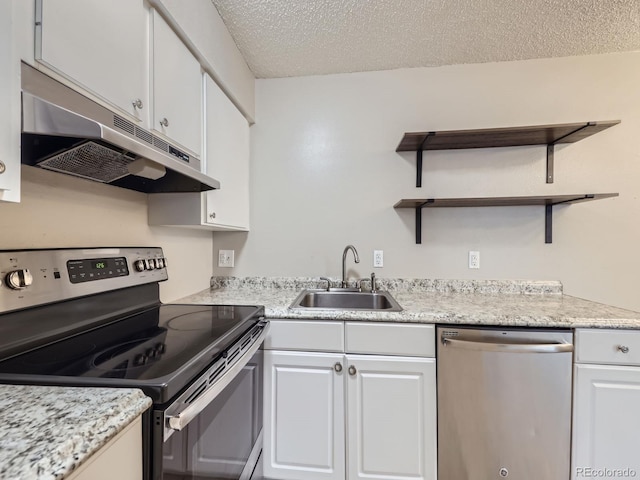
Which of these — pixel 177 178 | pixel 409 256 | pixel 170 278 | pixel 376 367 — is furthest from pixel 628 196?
pixel 170 278

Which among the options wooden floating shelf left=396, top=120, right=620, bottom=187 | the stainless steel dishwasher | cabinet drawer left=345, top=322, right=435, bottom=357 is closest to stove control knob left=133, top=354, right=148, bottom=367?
cabinet drawer left=345, top=322, right=435, bottom=357

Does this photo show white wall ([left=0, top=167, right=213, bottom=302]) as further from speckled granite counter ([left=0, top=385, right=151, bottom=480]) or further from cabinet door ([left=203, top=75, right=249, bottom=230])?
speckled granite counter ([left=0, top=385, right=151, bottom=480])

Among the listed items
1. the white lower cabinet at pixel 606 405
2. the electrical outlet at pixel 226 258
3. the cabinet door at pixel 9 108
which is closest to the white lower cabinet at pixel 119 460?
the cabinet door at pixel 9 108

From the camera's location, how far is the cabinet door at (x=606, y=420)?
Answer: 121 centimetres

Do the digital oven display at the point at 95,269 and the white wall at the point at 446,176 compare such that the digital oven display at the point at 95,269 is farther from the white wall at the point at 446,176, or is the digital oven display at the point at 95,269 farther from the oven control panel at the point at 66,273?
the white wall at the point at 446,176

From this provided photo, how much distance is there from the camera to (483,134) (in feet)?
5.47

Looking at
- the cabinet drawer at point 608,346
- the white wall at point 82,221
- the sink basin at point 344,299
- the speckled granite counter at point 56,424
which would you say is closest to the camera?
the speckled granite counter at point 56,424

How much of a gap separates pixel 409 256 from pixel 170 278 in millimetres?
1479

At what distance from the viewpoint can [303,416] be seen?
4.47 ft

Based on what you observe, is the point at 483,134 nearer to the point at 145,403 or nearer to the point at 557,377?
the point at 557,377

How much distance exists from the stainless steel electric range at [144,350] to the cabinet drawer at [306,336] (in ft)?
0.32

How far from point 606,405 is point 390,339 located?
0.94m

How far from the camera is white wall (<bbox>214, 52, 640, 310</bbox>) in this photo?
5.86ft

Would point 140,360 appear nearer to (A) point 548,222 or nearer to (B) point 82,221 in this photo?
(B) point 82,221
